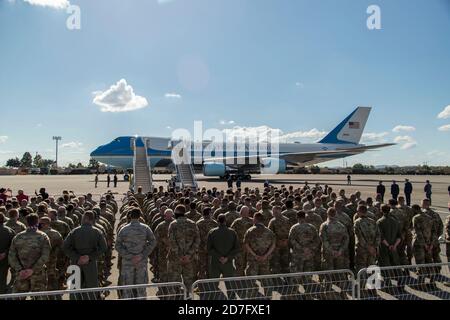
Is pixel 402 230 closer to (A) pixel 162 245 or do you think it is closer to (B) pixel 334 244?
(B) pixel 334 244

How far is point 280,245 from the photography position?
7785 millimetres

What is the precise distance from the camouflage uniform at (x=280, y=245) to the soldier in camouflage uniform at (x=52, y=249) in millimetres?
4131

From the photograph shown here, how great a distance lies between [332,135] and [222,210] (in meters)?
44.3

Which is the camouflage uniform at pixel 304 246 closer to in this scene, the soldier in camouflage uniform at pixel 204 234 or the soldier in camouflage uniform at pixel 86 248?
the soldier in camouflage uniform at pixel 204 234

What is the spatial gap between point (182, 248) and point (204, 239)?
99 cm

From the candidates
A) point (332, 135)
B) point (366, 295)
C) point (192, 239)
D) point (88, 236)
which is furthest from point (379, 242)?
point (332, 135)

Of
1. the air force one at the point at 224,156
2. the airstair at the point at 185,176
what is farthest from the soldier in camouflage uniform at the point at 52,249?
the air force one at the point at 224,156

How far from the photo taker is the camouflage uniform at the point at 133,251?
6039 millimetres

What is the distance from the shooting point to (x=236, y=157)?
131ft

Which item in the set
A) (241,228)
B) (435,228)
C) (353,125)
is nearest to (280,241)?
(241,228)

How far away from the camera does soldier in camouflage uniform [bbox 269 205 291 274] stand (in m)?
7.64
